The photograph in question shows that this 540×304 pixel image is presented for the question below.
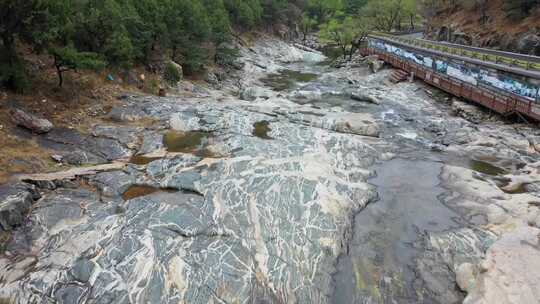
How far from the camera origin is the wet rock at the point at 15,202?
12664 millimetres

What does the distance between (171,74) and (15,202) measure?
22861mm

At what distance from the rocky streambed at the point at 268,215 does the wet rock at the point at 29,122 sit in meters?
0.50

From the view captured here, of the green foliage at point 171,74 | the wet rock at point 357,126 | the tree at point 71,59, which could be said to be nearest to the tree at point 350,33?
the green foliage at point 171,74

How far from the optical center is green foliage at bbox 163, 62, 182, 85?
3381 centimetres

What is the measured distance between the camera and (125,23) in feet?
100

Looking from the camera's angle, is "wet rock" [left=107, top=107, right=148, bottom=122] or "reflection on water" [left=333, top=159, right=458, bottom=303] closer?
"reflection on water" [left=333, top=159, right=458, bottom=303]

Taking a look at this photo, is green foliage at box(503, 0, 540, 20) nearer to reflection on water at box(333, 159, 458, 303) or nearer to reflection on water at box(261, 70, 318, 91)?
reflection on water at box(261, 70, 318, 91)

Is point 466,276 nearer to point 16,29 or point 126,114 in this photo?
point 126,114

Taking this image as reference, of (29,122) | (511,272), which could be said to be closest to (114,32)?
(29,122)

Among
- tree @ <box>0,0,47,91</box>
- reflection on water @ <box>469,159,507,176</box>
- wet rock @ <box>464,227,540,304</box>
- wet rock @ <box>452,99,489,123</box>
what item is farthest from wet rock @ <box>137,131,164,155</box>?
wet rock @ <box>452,99,489,123</box>

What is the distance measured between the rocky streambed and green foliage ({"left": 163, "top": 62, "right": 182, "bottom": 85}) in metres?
→ 9.31

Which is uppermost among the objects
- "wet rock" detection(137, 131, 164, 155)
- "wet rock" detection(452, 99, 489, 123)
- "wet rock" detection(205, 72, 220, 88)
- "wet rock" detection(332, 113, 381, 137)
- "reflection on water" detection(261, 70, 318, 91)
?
"wet rock" detection(205, 72, 220, 88)

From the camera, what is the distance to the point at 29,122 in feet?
59.9

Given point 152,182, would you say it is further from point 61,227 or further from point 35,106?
point 35,106
